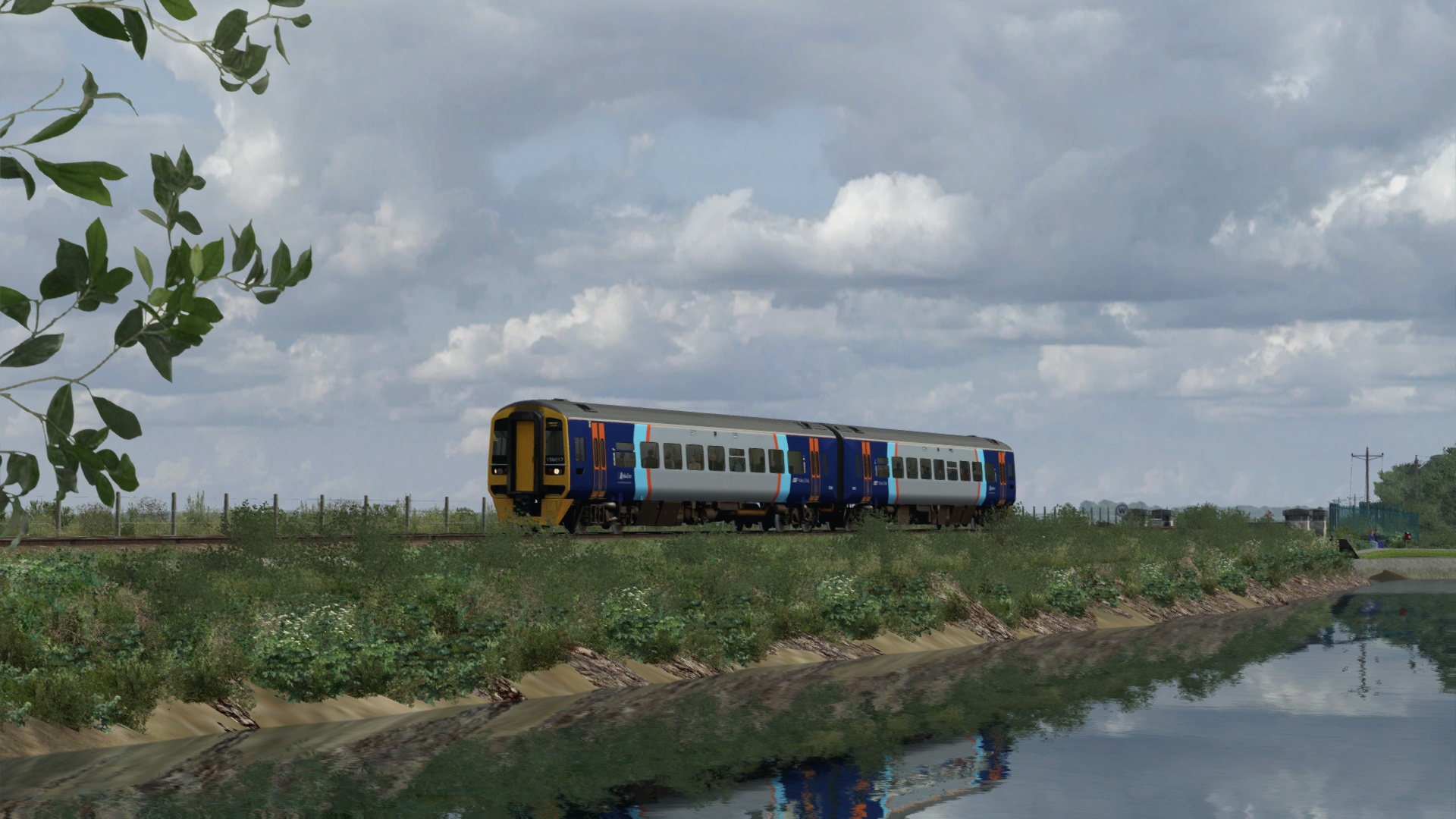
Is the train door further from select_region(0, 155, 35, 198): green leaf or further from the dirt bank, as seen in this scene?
select_region(0, 155, 35, 198): green leaf

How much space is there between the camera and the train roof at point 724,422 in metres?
35.8

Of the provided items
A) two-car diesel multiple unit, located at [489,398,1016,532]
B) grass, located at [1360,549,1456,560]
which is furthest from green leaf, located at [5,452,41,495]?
grass, located at [1360,549,1456,560]

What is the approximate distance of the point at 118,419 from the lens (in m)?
3.70

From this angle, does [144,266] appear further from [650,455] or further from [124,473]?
[650,455]

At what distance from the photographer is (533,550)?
23.9 m

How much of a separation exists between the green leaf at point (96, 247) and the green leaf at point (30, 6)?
2.08 feet

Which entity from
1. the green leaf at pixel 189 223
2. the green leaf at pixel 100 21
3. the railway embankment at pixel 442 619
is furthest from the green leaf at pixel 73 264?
the railway embankment at pixel 442 619

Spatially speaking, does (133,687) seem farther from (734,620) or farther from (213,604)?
(734,620)

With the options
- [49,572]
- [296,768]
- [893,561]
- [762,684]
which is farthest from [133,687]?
[893,561]

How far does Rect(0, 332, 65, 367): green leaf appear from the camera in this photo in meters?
3.63

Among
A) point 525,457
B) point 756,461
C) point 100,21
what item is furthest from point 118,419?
point 756,461

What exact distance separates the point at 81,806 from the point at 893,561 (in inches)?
814

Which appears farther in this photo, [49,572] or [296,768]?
[49,572]

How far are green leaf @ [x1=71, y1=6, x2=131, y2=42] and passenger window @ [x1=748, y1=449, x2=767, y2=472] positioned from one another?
37.0 m
